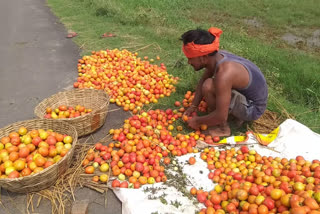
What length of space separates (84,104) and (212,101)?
2220 millimetres

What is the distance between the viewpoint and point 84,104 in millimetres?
4703

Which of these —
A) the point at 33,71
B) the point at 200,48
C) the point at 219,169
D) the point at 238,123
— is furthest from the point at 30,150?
the point at 33,71

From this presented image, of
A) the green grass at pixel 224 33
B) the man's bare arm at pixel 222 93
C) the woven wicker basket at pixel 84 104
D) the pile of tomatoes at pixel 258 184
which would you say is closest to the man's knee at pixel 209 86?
the man's bare arm at pixel 222 93

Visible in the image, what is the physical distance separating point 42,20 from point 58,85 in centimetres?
546

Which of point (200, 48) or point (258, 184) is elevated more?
point (200, 48)

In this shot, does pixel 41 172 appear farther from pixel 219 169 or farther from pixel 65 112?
pixel 219 169

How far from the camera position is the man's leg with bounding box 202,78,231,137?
12.5 feet

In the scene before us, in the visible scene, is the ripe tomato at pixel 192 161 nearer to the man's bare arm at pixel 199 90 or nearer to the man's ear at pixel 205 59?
the man's bare arm at pixel 199 90

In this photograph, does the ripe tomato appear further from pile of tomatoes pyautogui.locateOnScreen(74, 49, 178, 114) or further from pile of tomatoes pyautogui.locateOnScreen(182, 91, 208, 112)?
pile of tomatoes pyautogui.locateOnScreen(74, 49, 178, 114)

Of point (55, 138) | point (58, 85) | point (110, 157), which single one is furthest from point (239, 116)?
point (58, 85)

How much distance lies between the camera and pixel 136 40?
7.73m

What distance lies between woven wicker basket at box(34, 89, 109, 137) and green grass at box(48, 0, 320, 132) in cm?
116

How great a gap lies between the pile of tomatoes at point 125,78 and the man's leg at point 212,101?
1335mm

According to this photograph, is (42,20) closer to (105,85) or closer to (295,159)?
Result: (105,85)
